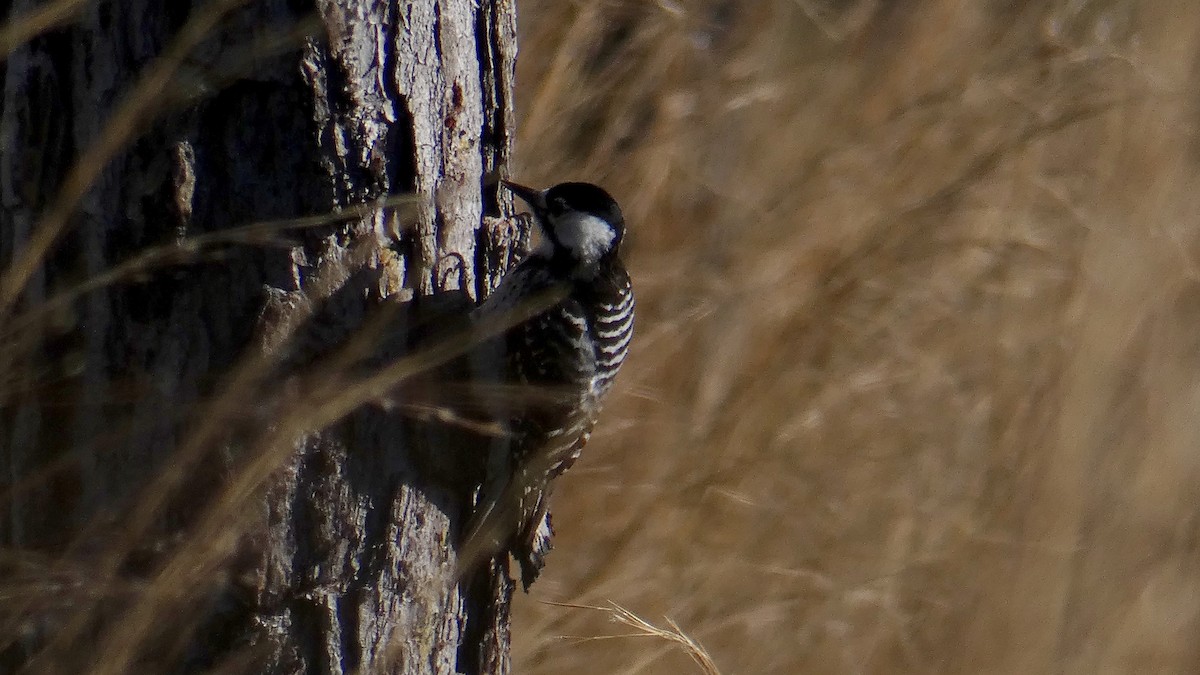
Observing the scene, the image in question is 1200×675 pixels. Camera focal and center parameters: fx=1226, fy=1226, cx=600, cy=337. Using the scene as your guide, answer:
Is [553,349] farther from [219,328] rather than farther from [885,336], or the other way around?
[885,336]

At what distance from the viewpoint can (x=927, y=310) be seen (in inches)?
117

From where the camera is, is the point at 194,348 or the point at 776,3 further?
the point at 776,3

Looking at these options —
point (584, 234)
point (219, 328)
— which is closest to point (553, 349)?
point (584, 234)

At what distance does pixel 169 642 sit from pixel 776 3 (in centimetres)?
201

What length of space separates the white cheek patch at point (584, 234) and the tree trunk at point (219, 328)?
1.88 ft

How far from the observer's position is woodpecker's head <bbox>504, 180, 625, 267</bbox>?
226 centimetres

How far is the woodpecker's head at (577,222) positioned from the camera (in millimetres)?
2260

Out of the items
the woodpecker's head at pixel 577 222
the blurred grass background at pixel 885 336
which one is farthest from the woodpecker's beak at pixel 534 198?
the blurred grass background at pixel 885 336

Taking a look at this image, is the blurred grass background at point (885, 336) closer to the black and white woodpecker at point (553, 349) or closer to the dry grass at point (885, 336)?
the dry grass at point (885, 336)

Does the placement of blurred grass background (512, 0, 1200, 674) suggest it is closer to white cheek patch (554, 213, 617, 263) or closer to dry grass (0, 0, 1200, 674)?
dry grass (0, 0, 1200, 674)

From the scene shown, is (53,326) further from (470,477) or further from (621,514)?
(621,514)

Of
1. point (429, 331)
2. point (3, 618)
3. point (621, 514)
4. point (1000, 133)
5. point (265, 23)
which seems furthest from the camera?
point (1000, 133)

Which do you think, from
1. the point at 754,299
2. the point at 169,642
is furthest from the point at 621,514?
the point at 169,642

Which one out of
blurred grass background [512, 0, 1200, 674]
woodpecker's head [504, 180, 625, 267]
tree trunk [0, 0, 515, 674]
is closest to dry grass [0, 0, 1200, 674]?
blurred grass background [512, 0, 1200, 674]
